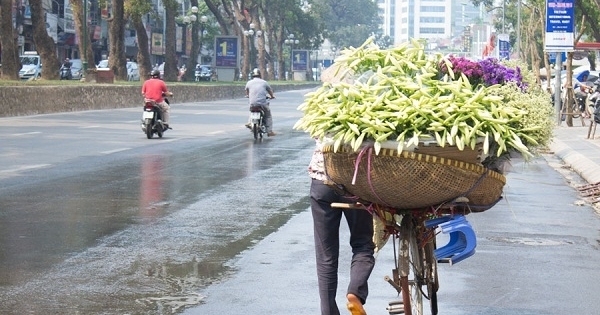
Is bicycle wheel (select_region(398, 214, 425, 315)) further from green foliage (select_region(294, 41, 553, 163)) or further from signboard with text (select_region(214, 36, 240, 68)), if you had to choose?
signboard with text (select_region(214, 36, 240, 68))

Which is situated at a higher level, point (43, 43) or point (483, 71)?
point (483, 71)

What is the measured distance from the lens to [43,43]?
46.0 metres

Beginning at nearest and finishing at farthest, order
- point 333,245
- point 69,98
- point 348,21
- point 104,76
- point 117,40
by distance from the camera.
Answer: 1. point 333,245
2. point 69,98
3. point 104,76
4. point 117,40
5. point 348,21

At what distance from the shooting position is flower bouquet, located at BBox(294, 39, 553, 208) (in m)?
6.12

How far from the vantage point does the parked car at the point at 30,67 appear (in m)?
65.4

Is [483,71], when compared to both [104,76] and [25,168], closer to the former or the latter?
[25,168]

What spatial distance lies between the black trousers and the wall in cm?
2805

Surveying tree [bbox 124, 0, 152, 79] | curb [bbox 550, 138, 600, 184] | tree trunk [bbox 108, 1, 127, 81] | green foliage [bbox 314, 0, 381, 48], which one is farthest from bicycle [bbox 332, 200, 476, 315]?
green foliage [bbox 314, 0, 381, 48]

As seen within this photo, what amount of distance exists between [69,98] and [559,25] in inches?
645

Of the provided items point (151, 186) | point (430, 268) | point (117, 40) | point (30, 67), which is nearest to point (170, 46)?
point (30, 67)

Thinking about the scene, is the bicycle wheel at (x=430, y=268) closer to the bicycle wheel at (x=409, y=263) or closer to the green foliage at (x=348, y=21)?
the bicycle wheel at (x=409, y=263)

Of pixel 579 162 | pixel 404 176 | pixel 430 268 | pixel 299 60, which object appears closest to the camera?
pixel 404 176

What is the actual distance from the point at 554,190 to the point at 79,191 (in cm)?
641

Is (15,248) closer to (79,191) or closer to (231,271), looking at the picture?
(231,271)
